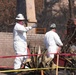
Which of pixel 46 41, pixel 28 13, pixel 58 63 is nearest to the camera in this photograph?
pixel 58 63

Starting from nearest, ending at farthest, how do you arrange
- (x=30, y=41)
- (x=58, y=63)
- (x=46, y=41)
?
(x=58, y=63), (x=46, y=41), (x=30, y=41)

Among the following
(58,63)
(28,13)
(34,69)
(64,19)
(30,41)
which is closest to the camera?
(34,69)

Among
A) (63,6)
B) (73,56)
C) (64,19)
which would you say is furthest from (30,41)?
(63,6)

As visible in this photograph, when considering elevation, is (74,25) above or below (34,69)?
above

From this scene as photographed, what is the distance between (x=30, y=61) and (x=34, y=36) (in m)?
6.48

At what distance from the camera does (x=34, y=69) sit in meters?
8.76

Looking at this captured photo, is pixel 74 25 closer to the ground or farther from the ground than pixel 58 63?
farther from the ground

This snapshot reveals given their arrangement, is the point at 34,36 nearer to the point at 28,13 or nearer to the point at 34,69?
the point at 28,13

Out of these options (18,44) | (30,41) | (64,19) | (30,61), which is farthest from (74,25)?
(64,19)

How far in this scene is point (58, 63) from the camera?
933 centimetres

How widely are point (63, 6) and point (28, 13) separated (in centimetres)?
1884

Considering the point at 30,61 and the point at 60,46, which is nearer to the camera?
the point at 30,61

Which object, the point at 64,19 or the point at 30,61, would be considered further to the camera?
the point at 64,19

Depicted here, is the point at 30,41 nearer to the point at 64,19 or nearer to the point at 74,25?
the point at 74,25
